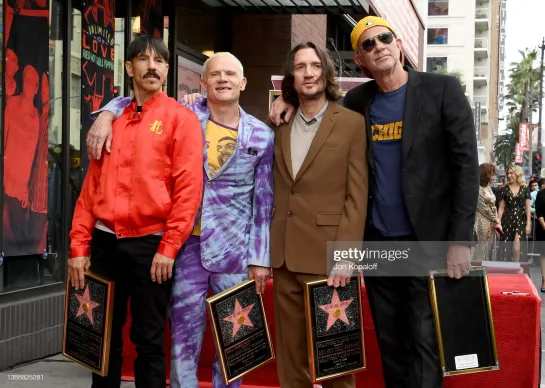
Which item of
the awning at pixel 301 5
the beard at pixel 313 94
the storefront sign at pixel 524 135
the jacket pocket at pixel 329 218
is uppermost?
the storefront sign at pixel 524 135

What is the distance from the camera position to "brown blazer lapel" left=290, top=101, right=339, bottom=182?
435 centimetres

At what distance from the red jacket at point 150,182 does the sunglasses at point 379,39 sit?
3.16ft

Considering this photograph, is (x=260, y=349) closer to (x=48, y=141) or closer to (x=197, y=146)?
(x=197, y=146)

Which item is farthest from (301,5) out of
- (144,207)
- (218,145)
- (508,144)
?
(508,144)

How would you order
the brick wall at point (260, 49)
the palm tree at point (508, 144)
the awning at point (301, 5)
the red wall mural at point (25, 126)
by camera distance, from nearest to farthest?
1. the red wall mural at point (25, 126)
2. the awning at point (301, 5)
3. the brick wall at point (260, 49)
4. the palm tree at point (508, 144)

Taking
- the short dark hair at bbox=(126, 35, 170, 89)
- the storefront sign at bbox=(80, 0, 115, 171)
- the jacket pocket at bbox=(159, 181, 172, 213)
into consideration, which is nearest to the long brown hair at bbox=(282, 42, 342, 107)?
the short dark hair at bbox=(126, 35, 170, 89)

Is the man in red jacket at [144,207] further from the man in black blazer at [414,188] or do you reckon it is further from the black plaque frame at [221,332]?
the man in black blazer at [414,188]

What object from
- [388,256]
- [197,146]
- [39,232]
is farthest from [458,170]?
[39,232]

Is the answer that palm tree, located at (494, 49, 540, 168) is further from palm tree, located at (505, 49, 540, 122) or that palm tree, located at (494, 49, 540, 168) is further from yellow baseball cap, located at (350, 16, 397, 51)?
yellow baseball cap, located at (350, 16, 397, 51)

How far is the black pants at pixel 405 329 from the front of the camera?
421 centimetres

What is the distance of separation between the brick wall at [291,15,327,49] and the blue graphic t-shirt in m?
8.11

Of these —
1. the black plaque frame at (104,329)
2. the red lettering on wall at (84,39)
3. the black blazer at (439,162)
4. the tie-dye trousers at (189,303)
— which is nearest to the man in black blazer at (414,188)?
the black blazer at (439,162)

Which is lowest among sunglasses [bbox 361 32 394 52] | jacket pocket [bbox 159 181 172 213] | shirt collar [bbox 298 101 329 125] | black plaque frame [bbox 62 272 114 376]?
black plaque frame [bbox 62 272 114 376]

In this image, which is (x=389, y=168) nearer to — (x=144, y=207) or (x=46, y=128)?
(x=144, y=207)
